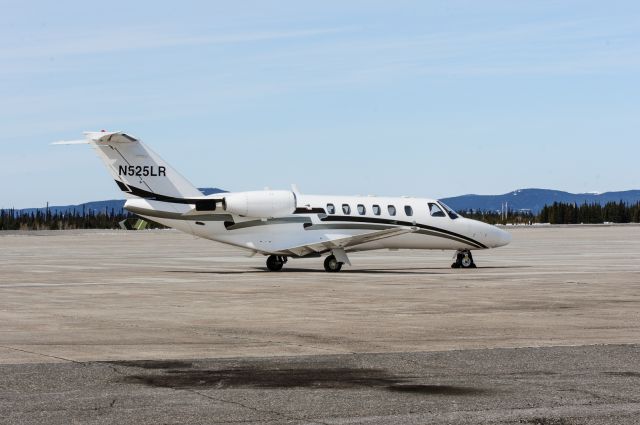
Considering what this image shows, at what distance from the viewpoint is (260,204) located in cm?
3759

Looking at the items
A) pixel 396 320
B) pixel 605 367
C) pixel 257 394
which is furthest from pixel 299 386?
pixel 396 320

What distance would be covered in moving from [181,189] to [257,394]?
85.7 feet

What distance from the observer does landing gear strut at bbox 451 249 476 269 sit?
42.6 m

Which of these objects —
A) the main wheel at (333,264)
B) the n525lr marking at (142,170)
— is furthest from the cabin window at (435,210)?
the n525lr marking at (142,170)

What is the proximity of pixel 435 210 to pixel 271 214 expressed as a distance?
722cm

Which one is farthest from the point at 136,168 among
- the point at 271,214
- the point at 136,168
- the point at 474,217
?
the point at 474,217

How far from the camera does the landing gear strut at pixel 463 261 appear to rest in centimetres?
4256

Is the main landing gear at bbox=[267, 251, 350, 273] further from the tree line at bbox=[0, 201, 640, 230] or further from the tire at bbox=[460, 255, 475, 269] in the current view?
the tree line at bbox=[0, 201, 640, 230]

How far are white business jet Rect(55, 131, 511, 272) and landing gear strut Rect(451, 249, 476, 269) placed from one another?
154 cm

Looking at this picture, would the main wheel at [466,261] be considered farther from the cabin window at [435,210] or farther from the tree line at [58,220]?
the tree line at [58,220]

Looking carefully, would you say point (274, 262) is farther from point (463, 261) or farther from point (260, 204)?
point (463, 261)

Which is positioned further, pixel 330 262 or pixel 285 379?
pixel 330 262

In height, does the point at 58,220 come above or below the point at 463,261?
above

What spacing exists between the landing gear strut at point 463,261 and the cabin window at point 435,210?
1.96 m
